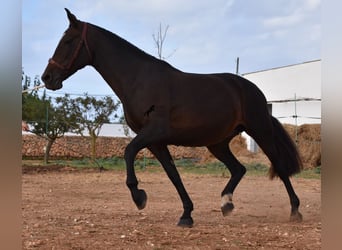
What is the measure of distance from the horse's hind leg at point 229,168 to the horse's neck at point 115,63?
1.71 metres

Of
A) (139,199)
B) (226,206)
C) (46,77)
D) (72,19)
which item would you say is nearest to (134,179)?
(139,199)

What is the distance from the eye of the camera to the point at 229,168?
5.89 metres

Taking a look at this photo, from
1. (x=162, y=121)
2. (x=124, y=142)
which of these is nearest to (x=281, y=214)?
(x=162, y=121)

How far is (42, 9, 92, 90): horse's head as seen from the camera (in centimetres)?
485

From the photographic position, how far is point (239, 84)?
221 inches

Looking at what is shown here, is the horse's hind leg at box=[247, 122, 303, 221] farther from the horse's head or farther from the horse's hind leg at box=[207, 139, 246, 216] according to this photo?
the horse's head

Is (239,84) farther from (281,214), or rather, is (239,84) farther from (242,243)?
(242,243)

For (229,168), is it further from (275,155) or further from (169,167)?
(169,167)

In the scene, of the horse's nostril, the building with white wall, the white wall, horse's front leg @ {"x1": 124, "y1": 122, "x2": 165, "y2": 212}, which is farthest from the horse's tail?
the white wall

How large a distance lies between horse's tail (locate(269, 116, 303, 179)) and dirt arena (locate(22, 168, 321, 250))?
2.08 feet

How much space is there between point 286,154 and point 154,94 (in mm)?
2299

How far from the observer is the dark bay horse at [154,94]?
15.6 ft

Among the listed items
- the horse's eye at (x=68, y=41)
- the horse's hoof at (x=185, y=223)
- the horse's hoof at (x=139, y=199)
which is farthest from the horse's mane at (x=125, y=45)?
the horse's hoof at (x=185, y=223)

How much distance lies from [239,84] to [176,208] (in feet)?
6.80
